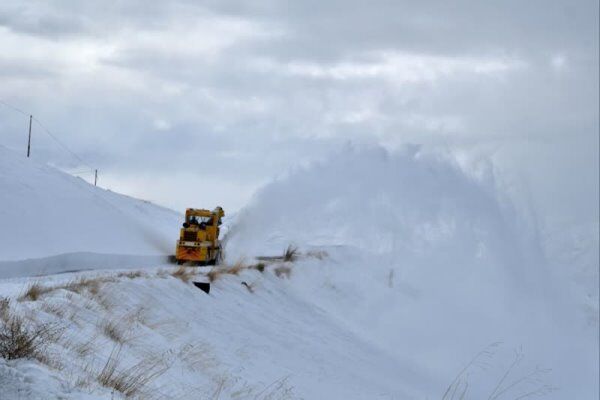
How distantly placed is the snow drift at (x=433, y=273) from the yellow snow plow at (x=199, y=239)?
371 centimetres

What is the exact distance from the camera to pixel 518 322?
33406 mm

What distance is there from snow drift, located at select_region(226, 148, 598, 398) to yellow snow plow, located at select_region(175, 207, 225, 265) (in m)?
3.71

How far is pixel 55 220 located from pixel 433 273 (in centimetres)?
1591

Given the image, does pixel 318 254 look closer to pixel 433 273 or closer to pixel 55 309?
pixel 433 273

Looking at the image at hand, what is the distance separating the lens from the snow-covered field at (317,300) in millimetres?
10742

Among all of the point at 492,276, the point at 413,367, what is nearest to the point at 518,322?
the point at 492,276

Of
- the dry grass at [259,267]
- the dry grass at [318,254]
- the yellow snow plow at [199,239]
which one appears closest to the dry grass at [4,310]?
the dry grass at [259,267]

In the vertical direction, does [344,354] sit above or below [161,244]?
below

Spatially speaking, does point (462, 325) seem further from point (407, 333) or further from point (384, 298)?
point (384, 298)

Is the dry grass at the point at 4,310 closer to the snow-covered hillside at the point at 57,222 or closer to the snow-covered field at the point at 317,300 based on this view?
the snow-covered field at the point at 317,300

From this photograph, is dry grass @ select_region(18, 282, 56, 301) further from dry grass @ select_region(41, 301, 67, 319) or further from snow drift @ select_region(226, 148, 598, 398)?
snow drift @ select_region(226, 148, 598, 398)

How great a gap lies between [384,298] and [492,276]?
15.0ft

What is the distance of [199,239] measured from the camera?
118 ft

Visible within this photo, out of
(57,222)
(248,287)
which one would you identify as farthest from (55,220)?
(248,287)
